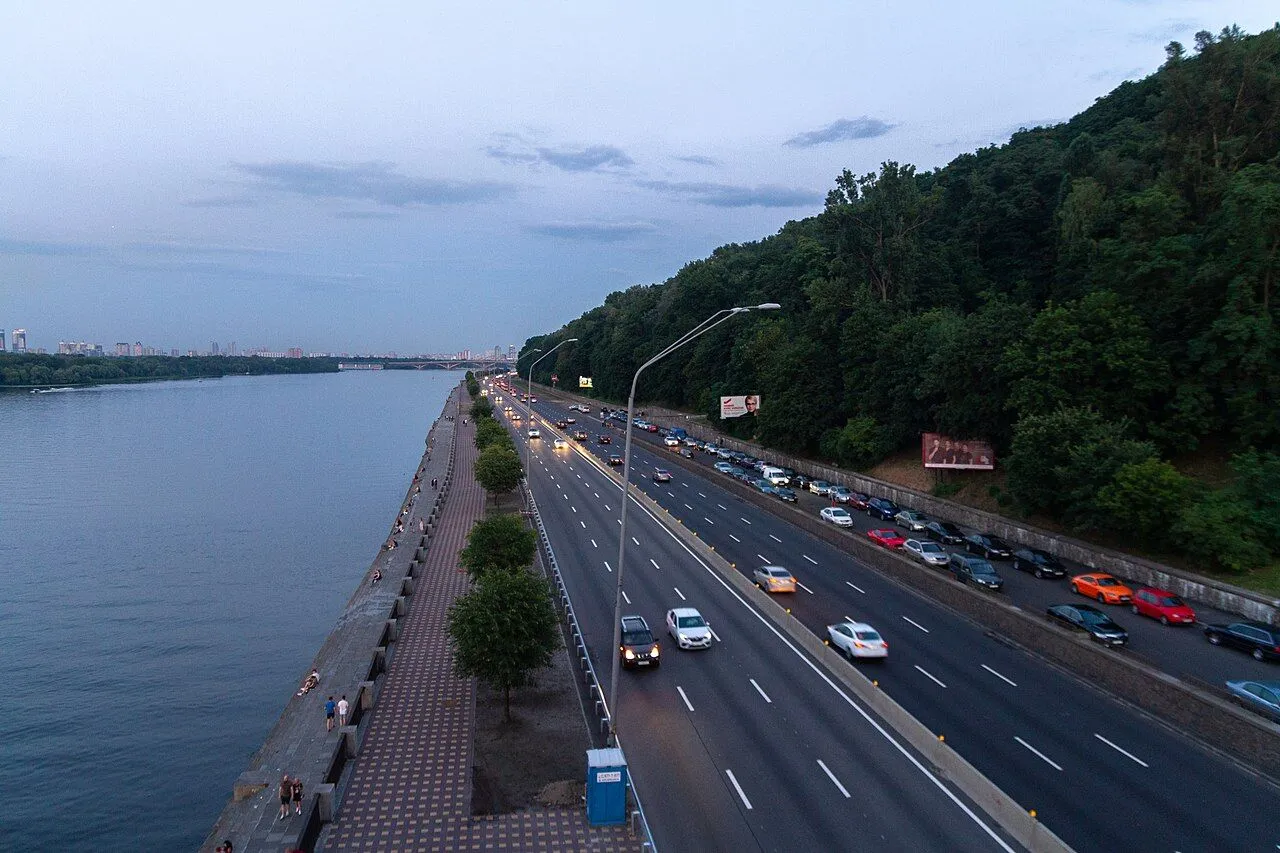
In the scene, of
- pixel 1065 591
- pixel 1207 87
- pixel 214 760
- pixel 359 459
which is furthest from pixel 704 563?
pixel 359 459

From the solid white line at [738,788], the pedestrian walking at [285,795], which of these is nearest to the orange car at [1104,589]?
the solid white line at [738,788]

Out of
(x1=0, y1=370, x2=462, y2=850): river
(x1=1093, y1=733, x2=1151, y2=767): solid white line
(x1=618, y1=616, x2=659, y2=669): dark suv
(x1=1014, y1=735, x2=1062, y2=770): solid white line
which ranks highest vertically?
(x1=618, y1=616, x2=659, y2=669): dark suv

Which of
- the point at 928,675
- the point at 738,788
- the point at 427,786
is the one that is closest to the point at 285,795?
the point at 427,786

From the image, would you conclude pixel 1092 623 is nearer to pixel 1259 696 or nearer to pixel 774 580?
pixel 1259 696

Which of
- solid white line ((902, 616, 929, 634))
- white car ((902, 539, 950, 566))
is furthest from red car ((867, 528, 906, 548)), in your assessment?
solid white line ((902, 616, 929, 634))

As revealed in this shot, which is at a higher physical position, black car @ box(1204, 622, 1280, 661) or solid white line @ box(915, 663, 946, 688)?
black car @ box(1204, 622, 1280, 661)

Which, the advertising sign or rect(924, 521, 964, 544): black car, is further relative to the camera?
the advertising sign

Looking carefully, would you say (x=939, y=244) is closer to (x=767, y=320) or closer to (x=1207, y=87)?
(x=767, y=320)

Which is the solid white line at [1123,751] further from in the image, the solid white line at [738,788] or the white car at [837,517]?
the white car at [837,517]

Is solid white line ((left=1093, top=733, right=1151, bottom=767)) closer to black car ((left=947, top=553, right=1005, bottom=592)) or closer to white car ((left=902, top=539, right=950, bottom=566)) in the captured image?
black car ((left=947, top=553, right=1005, bottom=592))
